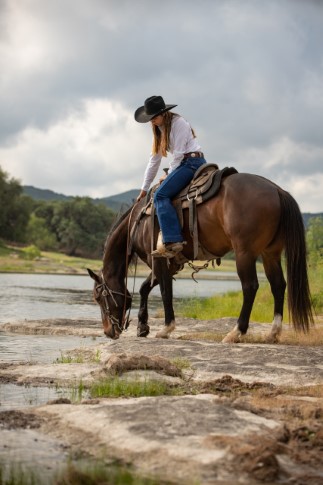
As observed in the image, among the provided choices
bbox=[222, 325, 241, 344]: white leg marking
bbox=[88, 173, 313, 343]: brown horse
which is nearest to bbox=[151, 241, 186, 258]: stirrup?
bbox=[88, 173, 313, 343]: brown horse

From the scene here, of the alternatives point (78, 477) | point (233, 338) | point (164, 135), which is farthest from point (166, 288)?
point (78, 477)

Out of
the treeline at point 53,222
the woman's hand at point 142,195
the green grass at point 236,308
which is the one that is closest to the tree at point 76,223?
the treeline at point 53,222

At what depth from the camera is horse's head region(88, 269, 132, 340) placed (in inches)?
445

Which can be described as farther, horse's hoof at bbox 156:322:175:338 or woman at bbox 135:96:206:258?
horse's hoof at bbox 156:322:175:338

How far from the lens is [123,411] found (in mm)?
5055

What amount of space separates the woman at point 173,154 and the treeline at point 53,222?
78.4 meters

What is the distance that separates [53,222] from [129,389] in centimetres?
11385

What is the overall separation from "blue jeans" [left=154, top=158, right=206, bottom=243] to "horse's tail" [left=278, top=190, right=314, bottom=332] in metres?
1.56

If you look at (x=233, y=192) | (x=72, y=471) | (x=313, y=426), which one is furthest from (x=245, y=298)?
(x=72, y=471)

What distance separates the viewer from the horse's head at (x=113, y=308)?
37.1 ft

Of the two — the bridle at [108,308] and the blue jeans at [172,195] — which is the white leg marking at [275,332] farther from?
the bridle at [108,308]

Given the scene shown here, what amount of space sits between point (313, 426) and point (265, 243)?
4.78 meters

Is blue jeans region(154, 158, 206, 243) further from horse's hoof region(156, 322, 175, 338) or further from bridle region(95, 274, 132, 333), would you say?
bridle region(95, 274, 132, 333)

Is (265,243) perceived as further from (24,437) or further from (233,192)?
(24,437)
